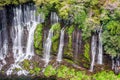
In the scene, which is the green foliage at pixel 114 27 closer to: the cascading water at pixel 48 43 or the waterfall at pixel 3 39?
the cascading water at pixel 48 43

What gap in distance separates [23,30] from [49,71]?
475 centimetres

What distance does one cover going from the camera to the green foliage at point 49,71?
32.3 metres

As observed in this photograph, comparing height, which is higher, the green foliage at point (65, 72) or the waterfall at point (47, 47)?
the waterfall at point (47, 47)

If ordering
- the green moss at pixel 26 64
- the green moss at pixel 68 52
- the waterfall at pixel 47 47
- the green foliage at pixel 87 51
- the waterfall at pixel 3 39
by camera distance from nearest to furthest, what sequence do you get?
the green foliage at pixel 87 51
the green moss at pixel 68 52
the waterfall at pixel 47 47
the green moss at pixel 26 64
the waterfall at pixel 3 39

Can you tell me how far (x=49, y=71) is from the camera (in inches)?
1280

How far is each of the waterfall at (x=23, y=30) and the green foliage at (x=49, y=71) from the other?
7.44 feet

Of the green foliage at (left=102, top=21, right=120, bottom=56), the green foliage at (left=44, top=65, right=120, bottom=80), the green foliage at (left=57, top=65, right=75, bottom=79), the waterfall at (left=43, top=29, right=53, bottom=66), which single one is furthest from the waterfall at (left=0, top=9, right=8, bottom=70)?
the green foliage at (left=102, top=21, right=120, bottom=56)

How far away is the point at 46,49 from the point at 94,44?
462cm

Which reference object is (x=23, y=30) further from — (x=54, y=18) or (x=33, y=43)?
(x=54, y=18)

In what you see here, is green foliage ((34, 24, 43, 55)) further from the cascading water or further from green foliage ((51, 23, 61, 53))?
green foliage ((51, 23, 61, 53))

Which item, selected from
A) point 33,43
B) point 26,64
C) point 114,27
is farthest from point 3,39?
point 114,27

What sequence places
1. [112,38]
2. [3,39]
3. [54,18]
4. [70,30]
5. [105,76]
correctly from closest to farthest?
[112,38] < [105,76] < [70,30] < [54,18] < [3,39]

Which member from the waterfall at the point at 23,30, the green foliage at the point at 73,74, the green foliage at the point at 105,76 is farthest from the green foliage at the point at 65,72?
the waterfall at the point at 23,30

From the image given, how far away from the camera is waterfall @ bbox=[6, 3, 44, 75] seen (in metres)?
34.0
